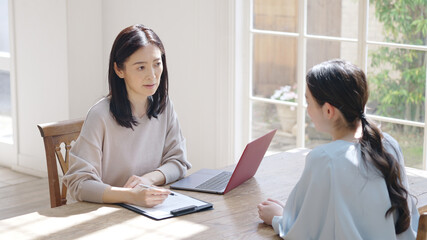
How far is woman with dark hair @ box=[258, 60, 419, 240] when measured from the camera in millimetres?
1815

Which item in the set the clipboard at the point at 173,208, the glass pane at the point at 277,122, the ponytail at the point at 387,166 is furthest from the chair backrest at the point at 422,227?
the glass pane at the point at 277,122

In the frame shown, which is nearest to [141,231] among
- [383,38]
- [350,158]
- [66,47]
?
[350,158]

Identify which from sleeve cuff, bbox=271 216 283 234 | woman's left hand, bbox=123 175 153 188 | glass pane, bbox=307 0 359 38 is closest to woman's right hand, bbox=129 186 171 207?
woman's left hand, bbox=123 175 153 188

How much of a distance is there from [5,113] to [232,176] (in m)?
3.64

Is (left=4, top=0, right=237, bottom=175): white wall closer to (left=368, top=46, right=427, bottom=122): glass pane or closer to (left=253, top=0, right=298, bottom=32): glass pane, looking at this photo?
(left=253, top=0, right=298, bottom=32): glass pane

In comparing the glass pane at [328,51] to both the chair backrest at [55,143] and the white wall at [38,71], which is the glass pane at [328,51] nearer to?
the chair backrest at [55,143]

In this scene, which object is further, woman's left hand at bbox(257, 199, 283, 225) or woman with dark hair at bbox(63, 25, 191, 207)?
woman with dark hair at bbox(63, 25, 191, 207)

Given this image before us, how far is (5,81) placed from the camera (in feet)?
17.6

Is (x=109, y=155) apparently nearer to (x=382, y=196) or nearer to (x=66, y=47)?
(x=382, y=196)

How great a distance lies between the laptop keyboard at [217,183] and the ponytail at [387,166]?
73 centimetres

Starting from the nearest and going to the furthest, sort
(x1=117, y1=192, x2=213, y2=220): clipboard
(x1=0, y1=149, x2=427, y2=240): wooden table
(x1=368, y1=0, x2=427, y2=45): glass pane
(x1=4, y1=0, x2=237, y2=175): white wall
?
1. (x1=0, y1=149, x2=427, y2=240): wooden table
2. (x1=117, y1=192, x2=213, y2=220): clipboard
3. (x1=368, y1=0, x2=427, y2=45): glass pane
4. (x1=4, y1=0, x2=237, y2=175): white wall

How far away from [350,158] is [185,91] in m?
2.62

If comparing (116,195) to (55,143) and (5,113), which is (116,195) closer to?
(55,143)

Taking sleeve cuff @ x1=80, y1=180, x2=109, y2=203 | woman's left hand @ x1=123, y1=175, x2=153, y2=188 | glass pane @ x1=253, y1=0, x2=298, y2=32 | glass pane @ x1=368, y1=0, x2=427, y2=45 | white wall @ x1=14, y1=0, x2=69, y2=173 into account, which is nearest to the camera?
sleeve cuff @ x1=80, y1=180, x2=109, y2=203
